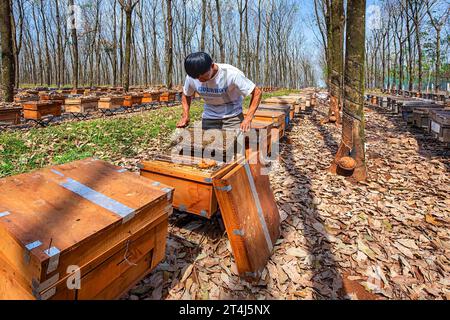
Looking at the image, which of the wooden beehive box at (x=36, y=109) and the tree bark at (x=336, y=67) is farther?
the tree bark at (x=336, y=67)

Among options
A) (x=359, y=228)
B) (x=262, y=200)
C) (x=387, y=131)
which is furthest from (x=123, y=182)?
(x=387, y=131)

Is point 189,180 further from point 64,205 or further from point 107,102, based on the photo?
point 107,102

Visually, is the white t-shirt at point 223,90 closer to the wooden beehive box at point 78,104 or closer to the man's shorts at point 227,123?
the man's shorts at point 227,123

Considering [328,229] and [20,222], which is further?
[328,229]

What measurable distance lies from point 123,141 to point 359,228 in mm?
5708

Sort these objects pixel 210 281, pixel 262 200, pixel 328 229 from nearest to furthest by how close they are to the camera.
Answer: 1. pixel 210 281
2. pixel 262 200
3. pixel 328 229

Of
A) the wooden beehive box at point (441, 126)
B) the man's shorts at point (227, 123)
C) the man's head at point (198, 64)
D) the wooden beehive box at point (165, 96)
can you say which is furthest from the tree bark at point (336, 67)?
the wooden beehive box at point (165, 96)

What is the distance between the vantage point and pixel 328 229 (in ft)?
11.9

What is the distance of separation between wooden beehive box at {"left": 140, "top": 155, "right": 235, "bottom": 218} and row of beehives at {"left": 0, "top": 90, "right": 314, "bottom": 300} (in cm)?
1

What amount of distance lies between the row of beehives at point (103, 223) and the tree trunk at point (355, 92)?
255 centimetres

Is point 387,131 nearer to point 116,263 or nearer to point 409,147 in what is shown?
point 409,147

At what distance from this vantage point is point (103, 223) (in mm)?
Answer: 1822

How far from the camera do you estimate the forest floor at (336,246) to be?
105 inches

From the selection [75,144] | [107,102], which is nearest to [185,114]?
[75,144]
